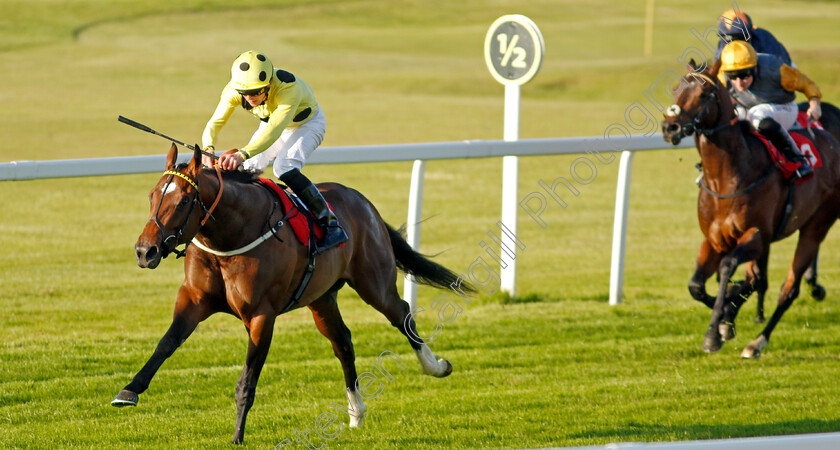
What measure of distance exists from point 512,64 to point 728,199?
2.07 m

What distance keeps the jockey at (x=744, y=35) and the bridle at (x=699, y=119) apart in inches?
29.1

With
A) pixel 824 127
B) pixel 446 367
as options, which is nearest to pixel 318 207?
pixel 446 367

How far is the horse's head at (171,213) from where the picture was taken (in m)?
3.88

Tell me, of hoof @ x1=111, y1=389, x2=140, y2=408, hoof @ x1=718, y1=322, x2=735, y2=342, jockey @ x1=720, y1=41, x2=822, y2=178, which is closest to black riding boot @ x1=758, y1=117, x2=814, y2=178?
jockey @ x1=720, y1=41, x2=822, y2=178

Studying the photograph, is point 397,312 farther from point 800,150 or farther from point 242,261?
point 800,150

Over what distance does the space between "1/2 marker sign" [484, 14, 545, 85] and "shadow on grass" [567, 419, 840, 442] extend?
10.9 feet

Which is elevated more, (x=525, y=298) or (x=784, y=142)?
(x=784, y=142)

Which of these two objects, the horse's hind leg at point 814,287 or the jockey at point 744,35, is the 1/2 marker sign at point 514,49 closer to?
the jockey at point 744,35

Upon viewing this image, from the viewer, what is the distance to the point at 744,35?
7.02m

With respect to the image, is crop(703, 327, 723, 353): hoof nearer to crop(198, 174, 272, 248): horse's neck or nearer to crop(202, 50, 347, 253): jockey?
crop(202, 50, 347, 253): jockey

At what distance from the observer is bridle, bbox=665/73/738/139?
6.03 meters

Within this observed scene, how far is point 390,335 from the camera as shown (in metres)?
6.85

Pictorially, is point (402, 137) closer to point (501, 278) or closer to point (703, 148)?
point (501, 278)

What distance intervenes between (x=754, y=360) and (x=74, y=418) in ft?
13.2
